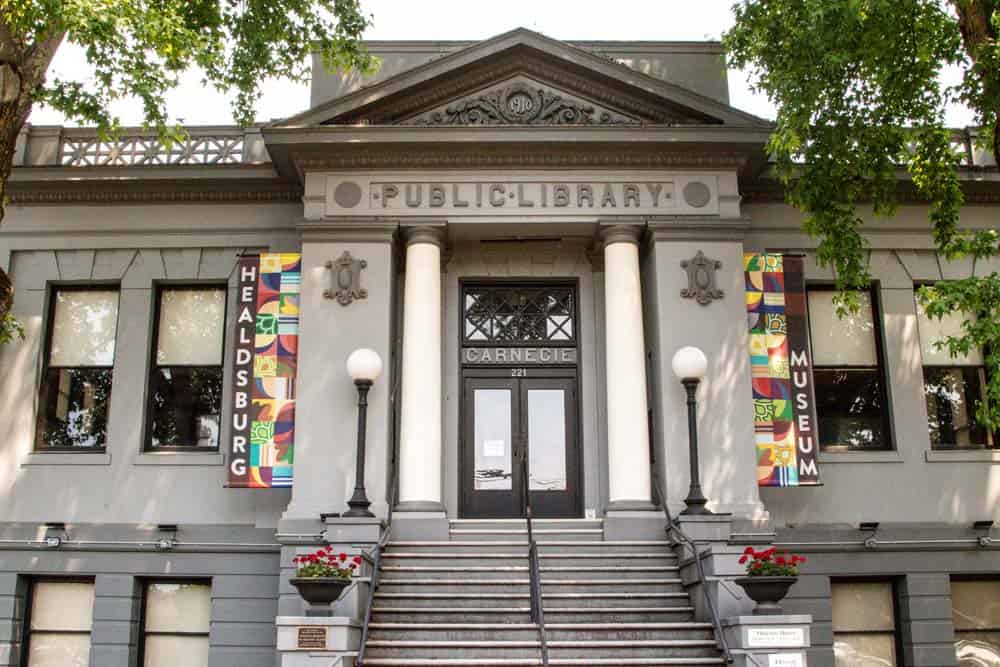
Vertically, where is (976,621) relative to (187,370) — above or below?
below

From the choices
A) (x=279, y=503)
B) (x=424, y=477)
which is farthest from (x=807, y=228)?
(x=279, y=503)

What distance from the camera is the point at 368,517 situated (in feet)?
40.2

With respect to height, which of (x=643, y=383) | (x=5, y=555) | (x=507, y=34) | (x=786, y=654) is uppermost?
(x=507, y=34)

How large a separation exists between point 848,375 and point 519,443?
5190 millimetres

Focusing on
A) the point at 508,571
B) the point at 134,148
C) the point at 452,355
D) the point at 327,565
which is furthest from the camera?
the point at 134,148

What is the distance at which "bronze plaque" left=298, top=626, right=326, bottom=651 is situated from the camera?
10023 millimetres

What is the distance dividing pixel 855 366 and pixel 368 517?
7899mm

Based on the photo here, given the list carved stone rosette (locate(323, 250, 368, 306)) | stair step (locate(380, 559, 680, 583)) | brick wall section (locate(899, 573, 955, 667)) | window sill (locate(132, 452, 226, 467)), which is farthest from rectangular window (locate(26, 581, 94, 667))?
brick wall section (locate(899, 573, 955, 667))

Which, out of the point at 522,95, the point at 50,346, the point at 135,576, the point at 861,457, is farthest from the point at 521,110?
the point at 135,576

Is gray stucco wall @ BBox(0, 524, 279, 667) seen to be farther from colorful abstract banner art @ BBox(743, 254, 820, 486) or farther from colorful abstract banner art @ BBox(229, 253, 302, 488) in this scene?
colorful abstract banner art @ BBox(743, 254, 820, 486)

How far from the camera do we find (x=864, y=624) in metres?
13.9

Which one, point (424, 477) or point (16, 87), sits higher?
point (16, 87)

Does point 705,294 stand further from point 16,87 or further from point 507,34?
point 16,87

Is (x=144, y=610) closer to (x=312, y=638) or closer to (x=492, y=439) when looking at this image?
(x=312, y=638)
